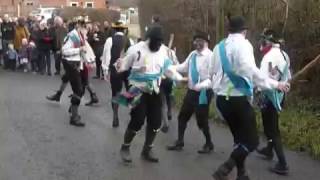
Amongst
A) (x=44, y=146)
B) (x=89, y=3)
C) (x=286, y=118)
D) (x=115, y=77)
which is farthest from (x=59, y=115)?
(x=89, y=3)

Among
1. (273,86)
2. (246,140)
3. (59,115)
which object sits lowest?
(59,115)

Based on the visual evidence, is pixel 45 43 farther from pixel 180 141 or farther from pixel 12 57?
pixel 180 141

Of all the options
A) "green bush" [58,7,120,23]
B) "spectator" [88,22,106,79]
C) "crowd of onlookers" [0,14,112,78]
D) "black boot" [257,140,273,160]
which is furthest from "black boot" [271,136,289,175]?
"green bush" [58,7,120,23]

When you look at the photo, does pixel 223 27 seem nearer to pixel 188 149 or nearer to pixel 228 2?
pixel 228 2

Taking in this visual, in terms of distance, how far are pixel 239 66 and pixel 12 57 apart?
16017 millimetres

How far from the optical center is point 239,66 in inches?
294

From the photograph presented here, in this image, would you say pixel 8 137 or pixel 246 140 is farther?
pixel 8 137

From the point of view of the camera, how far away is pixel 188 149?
407 inches

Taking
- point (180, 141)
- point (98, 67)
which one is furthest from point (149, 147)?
point (98, 67)

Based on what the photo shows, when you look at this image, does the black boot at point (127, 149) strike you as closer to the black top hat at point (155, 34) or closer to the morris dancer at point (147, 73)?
the morris dancer at point (147, 73)

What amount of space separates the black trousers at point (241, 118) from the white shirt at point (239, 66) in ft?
0.29

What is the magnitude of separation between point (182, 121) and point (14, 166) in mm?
2733

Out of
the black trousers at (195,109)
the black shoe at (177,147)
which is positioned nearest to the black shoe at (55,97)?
the black shoe at (177,147)

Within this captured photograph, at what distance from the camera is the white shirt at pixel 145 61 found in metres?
8.88
